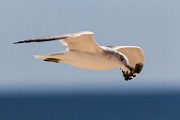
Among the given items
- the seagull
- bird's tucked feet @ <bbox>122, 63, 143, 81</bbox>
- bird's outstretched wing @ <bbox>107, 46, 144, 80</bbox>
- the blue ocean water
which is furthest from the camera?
the blue ocean water

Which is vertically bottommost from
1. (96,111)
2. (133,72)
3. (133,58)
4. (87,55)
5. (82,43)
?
(87,55)

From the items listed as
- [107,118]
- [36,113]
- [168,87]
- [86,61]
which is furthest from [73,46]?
[168,87]

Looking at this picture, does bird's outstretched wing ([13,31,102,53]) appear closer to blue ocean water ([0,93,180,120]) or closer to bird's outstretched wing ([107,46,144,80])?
bird's outstretched wing ([107,46,144,80])

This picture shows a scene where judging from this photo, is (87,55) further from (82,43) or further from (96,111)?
(96,111)

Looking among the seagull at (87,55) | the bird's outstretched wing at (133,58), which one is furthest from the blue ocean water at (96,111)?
the seagull at (87,55)

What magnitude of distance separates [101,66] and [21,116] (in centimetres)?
5400

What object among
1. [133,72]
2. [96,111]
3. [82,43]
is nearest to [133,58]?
[133,72]

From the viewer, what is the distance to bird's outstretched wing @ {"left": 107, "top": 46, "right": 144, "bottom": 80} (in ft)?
37.1

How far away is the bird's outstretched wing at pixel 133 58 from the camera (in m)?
11.3

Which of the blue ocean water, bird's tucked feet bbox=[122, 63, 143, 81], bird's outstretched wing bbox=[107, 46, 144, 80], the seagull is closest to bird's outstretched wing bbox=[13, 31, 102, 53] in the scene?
the seagull

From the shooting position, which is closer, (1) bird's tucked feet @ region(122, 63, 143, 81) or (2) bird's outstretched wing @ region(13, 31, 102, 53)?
(2) bird's outstretched wing @ region(13, 31, 102, 53)

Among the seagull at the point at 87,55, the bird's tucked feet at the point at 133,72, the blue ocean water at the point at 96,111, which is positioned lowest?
the seagull at the point at 87,55

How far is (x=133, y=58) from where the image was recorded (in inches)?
452

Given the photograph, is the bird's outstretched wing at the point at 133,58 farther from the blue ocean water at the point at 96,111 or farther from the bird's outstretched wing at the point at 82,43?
the blue ocean water at the point at 96,111
